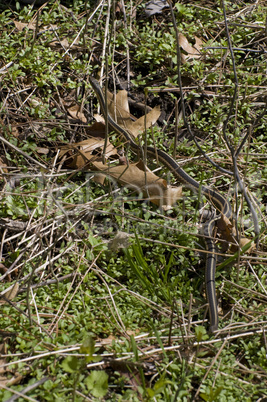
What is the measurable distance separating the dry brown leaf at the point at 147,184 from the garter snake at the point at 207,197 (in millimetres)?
243

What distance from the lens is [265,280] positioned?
3.55 metres

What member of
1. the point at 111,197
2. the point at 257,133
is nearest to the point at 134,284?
the point at 111,197

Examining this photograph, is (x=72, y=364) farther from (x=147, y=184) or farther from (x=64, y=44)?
(x=64, y=44)

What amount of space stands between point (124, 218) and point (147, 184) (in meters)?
0.40

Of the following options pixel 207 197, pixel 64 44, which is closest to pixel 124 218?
pixel 207 197

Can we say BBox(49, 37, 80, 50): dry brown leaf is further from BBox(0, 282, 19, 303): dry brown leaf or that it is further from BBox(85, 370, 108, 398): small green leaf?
BBox(85, 370, 108, 398): small green leaf

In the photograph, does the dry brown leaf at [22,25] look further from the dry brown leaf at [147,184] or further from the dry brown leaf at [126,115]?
the dry brown leaf at [147,184]

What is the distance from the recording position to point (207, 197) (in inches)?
165

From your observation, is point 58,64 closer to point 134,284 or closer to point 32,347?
point 134,284

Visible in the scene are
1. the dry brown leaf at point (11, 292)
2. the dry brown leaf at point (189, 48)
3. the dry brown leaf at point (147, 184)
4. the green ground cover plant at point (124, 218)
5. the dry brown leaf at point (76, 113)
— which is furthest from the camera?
the dry brown leaf at point (189, 48)

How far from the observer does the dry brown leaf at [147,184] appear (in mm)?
3787

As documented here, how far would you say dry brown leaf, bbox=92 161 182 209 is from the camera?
12.4 ft

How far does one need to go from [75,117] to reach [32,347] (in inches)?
106

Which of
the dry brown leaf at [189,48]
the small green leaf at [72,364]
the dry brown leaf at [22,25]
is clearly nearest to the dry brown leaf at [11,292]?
the small green leaf at [72,364]
